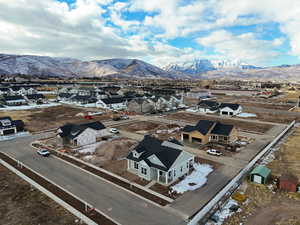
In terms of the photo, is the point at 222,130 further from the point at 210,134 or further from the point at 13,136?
the point at 13,136

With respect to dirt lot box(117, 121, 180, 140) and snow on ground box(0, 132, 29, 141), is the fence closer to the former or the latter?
dirt lot box(117, 121, 180, 140)

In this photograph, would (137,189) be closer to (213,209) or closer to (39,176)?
(213,209)

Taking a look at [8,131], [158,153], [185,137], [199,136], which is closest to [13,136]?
[8,131]

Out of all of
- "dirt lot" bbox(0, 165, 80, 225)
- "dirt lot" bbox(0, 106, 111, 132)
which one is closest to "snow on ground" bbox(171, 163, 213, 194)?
"dirt lot" bbox(0, 165, 80, 225)

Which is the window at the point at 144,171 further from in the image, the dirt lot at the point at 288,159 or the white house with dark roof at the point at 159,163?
the dirt lot at the point at 288,159

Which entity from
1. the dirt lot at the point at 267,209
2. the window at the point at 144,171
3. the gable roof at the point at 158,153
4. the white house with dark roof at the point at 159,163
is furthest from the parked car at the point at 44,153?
the dirt lot at the point at 267,209

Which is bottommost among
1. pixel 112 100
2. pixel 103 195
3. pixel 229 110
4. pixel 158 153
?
pixel 103 195

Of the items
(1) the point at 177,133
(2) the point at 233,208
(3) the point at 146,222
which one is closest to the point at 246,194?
(2) the point at 233,208
